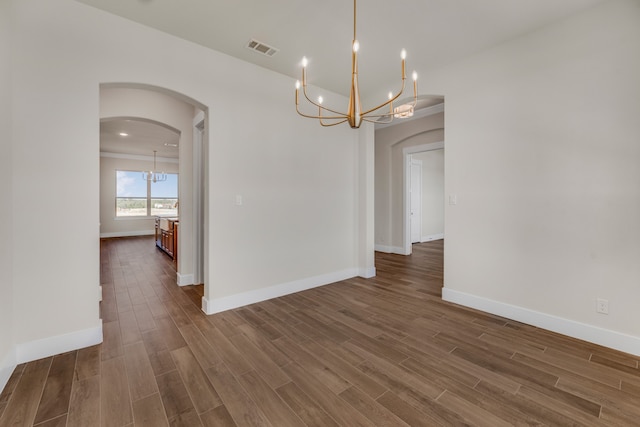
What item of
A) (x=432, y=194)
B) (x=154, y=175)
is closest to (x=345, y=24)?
(x=432, y=194)

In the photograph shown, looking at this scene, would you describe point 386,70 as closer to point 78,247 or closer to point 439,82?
point 439,82

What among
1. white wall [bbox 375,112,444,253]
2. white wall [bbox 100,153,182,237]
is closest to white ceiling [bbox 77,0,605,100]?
white wall [bbox 375,112,444,253]

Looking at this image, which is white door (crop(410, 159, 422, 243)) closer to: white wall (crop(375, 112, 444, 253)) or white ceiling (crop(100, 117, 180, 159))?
white wall (crop(375, 112, 444, 253))

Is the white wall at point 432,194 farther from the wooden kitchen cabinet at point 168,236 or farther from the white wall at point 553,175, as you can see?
the wooden kitchen cabinet at point 168,236

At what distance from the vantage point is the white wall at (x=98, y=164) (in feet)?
7.12

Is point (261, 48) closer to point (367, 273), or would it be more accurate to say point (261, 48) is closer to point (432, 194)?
point (367, 273)

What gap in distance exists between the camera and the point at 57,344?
2.26 meters

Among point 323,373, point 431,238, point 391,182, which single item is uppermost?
point 391,182

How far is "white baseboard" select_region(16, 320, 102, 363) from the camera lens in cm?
213

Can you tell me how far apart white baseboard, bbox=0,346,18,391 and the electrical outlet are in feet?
15.3

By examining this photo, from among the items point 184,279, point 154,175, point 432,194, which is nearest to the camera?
point 184,279

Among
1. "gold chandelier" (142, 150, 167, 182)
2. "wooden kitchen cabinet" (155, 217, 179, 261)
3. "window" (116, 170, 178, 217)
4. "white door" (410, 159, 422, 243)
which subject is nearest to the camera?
"wooden kitchen cabinet" (155, 217, 179, 261)

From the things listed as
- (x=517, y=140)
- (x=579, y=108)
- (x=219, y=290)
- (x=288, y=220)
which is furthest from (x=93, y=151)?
(x=579, y=108)

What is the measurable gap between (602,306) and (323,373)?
2551mm
